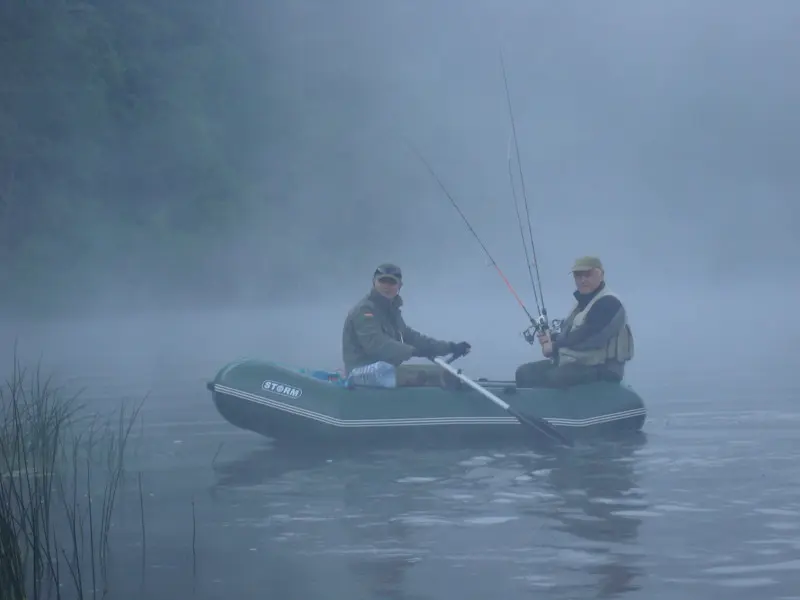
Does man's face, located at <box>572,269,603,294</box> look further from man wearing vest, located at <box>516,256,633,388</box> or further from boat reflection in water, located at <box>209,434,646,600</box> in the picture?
boat reflection in water, located at <box>209,434,646,600</box>

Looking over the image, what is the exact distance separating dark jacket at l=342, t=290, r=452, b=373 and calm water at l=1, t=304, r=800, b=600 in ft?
2.66

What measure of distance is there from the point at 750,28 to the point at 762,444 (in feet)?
267

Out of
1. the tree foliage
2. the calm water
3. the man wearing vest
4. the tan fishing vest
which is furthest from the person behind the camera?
the tree foliage

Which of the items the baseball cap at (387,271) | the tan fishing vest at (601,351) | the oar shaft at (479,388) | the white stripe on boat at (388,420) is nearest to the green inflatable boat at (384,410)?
the white stripe on boat at (388,420)

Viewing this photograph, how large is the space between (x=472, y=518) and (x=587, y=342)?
9.50 ft

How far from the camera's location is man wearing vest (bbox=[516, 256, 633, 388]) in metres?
9.06

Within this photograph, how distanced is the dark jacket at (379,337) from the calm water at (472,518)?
81cm

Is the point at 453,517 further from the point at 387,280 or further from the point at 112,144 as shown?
the point at 112,144

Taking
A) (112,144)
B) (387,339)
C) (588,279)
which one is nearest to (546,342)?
(588,279)

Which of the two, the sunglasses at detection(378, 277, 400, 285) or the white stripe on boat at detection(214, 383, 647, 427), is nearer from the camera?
the white stripe on boat at detection(214, 383, 647, 427)

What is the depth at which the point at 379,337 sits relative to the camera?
8969 mm

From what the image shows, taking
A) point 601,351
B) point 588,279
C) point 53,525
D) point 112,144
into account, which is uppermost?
point 112,144

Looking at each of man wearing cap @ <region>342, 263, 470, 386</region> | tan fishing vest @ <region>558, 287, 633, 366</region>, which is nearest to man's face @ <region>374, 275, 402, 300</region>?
man wearing cap @ <region>342, 263, 470, 386</region>

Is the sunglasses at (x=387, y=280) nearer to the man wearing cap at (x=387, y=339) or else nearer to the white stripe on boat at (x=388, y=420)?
the man wearing cap at (x=387, y=339)
